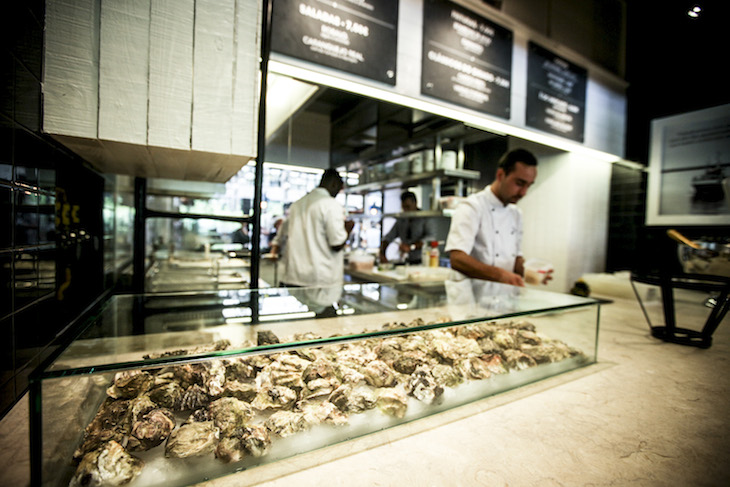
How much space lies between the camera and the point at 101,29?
0.75m

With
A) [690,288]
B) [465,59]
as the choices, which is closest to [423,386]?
[690,288]

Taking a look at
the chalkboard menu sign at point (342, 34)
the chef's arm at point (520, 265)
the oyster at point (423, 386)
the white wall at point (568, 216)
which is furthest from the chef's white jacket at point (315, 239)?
the white wall at point (568, 216)

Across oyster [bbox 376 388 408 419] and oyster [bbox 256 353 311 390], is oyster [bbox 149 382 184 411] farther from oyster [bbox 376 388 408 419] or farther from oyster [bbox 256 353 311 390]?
oyster [bbox 376 388 408 419]

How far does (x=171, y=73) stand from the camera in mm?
814

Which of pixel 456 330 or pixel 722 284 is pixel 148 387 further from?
pixel 722 284

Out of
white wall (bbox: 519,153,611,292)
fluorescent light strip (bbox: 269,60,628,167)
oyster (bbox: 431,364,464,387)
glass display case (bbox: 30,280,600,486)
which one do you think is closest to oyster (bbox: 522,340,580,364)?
glass display case (bbox: 30,280,600,486)

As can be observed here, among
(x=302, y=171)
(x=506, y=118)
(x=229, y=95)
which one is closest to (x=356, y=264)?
(x=302, y=171)

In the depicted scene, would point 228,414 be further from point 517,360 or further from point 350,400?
point 517,360

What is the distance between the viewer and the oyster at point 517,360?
94cm

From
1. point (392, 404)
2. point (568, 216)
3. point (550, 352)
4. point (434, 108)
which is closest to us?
point (392, 404)

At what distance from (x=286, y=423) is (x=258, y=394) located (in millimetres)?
84

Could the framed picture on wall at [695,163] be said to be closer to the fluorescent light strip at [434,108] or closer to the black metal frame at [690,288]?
the black metal frame at [690,288]

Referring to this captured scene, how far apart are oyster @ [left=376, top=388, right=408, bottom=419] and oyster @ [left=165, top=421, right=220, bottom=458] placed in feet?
1.05

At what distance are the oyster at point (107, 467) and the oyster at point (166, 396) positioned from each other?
9 cm
